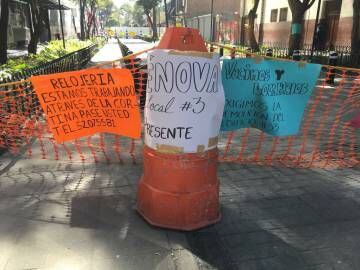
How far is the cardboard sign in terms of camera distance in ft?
14.4

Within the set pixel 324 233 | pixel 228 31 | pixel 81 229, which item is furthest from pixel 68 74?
pixel 228 31

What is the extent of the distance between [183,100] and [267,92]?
163 centimetres

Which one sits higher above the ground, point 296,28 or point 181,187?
point 296,28

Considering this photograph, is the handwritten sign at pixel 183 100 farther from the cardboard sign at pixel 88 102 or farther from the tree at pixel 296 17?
the tree at pixel 296 17

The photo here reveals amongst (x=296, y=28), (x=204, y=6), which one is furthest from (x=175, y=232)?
(x=204, y=6)

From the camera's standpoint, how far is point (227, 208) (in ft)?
14.0

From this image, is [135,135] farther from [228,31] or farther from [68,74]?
[228,31]

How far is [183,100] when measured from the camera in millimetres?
3449

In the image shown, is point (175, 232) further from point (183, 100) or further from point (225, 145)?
point (225, 145)

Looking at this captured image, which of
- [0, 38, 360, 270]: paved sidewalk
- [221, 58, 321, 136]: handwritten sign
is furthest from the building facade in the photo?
[0, 38, 360, 270]: paved sidewalk

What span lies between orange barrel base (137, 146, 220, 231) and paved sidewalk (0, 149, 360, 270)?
0.44ft

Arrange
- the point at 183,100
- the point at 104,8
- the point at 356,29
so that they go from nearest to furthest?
the point at 183,100 < the point at 356,29 < the point at 104,8

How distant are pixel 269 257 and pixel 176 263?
0.85 metres

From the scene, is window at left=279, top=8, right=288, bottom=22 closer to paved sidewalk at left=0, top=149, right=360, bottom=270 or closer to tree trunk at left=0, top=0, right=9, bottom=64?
tree trunk at left=0, top=0, right=9, bottom=64
